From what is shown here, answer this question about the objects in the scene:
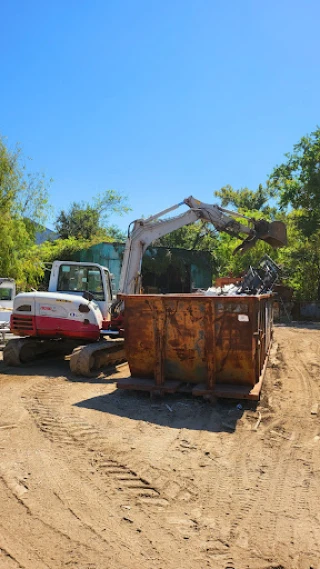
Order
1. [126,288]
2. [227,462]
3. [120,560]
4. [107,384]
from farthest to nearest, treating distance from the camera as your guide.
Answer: [126,288] < [107,384] < [227,462] < [120,560]

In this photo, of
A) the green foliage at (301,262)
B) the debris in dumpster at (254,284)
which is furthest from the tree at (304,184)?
the debris in dumpster at (254,284)

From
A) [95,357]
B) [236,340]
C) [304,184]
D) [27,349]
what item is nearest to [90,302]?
[95,357]

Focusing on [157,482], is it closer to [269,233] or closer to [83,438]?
[83,438]

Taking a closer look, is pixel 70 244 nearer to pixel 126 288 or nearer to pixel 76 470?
pixel 126 288

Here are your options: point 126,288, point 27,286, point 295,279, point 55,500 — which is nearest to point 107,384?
point 126,288

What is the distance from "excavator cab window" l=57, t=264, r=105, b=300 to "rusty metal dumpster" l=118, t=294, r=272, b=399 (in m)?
3.70

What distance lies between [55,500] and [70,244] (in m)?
27.1

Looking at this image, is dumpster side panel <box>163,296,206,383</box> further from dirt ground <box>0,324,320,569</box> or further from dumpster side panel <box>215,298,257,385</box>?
dirt ground <box>0,324,320,569</box>

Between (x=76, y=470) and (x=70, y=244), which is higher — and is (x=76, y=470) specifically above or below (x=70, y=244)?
below

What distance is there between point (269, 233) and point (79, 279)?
4.75 meters

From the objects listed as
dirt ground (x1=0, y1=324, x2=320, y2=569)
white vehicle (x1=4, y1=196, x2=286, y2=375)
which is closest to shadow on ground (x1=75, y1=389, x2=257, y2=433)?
dirt ground (x1=0, y1=324, x2=320, y2=569)

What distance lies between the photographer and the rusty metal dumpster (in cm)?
662

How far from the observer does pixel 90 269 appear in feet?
35.6

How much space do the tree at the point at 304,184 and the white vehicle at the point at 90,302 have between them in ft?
50.3
